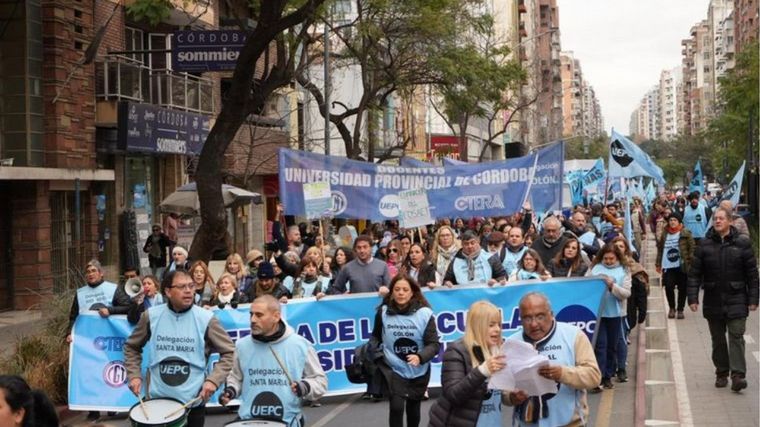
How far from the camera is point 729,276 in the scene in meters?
11.7

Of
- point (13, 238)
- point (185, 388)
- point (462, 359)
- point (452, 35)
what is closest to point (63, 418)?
point (185, 388)

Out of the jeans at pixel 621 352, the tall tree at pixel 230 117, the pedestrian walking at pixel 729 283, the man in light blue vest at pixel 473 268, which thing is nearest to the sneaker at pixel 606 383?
the jeans at pixel 621 352

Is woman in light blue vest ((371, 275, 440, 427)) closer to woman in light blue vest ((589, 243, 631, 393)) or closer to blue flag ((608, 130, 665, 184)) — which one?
woman in light blue vest ((589, 243, 631, 393))

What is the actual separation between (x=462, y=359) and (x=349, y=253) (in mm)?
9693

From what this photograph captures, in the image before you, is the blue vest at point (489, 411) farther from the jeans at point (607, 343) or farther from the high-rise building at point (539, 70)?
the high-rise building at point (539, 70)

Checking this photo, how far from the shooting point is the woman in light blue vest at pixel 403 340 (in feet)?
30.6

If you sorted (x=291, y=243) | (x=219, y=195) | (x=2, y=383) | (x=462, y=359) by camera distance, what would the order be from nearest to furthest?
(x=2, y=383) < (x=462, y=359) < (x=219, y=195) < (x=291, y=243)

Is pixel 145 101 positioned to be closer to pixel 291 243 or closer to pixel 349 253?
pixel 291 243

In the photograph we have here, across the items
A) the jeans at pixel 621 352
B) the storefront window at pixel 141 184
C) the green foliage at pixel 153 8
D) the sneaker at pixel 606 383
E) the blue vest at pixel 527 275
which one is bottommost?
the sneaker at pixel 606 383

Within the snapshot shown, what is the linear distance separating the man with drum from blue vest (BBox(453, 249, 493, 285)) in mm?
5191

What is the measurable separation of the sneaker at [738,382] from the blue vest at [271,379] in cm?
584

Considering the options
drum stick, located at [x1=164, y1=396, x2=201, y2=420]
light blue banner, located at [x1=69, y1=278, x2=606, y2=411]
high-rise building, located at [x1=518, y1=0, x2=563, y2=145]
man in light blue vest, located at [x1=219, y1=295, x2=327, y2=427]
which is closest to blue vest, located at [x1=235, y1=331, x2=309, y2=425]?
man in light blue vest, located at [x1=219, y1=295, x2=327, y2=427]

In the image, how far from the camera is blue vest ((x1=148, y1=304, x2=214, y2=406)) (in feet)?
26.8

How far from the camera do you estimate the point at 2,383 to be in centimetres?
499
